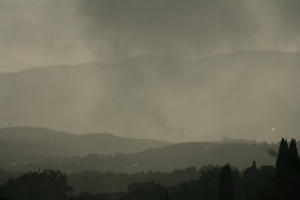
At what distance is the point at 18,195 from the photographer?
90.7 metres

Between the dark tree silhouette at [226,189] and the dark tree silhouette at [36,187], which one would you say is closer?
the dark tree silhouette at [226,189]

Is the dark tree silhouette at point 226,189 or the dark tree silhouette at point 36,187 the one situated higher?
the dark tree silhouette at point 36,187

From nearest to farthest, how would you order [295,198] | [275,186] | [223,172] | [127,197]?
[295,198] → [275,186] → [223,172] → [127,197]

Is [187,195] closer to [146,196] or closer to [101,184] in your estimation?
[146,196]

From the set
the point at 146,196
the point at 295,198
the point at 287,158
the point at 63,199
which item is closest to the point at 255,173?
the point at 146,196

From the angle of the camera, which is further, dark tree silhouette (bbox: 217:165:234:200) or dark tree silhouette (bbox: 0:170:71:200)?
dark tree silhouette (bbox: 0:170:71:200)

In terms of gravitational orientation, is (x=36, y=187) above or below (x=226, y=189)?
above

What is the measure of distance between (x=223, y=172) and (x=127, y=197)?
3644 centimetres

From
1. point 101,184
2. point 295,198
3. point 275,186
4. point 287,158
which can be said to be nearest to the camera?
point 287,158

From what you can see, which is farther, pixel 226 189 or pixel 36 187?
pixel 36 187

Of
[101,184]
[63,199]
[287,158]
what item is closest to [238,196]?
[63,199]

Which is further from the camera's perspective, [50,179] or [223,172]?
[50,179]

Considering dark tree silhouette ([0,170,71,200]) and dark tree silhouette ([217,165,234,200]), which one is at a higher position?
dark tree silhouette ([0,170,71,200])

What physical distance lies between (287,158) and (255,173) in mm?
77378
